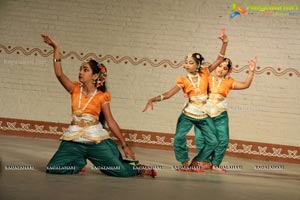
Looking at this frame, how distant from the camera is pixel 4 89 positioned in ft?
28.8

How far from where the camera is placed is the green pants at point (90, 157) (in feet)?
17.7

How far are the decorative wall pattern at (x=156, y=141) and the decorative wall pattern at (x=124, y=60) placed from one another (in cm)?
93

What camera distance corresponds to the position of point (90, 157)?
218 inches

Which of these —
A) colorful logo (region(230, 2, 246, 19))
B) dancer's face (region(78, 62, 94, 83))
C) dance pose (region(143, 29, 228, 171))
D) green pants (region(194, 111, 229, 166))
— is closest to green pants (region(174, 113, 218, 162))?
dance pose (region(143, 29, 228, 171))

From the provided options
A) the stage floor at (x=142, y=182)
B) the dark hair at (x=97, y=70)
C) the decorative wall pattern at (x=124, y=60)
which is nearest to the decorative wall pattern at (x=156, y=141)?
the stage floor at (x=142, y=182)

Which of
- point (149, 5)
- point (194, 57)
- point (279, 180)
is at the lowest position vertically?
point (279, 180)

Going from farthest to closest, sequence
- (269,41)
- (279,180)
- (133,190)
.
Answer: (269,41) < (279,180) < (133,190)

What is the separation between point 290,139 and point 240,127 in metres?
0.67

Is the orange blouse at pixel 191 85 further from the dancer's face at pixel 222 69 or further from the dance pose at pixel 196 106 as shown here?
the dancer's face at pixel 222 69

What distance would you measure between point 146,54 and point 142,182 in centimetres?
347

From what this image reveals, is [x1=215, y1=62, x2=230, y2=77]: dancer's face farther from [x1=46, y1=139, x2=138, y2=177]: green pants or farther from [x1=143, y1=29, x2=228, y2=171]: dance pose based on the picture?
[x1=46, y1=139, x2=138, y2=177]: green pants

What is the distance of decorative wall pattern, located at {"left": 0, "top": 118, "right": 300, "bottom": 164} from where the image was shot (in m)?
8.41

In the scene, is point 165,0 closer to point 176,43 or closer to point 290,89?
point 176,43

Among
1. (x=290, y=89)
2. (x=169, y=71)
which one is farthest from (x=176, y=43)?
(x=290, y=89)
